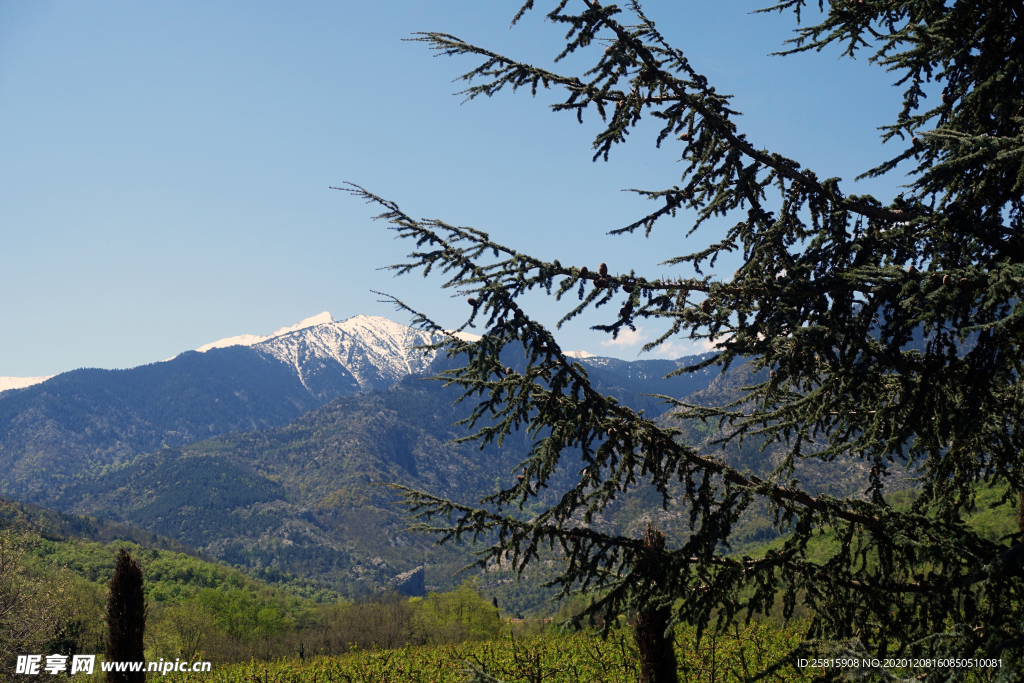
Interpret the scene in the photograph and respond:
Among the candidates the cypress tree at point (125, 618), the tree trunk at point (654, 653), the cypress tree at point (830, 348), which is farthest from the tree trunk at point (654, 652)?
the cypress tree at point (125, 618)

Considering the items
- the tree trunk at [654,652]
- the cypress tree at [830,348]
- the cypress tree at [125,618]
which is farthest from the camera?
the cypress tree at [125,618]

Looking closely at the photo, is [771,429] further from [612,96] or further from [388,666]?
[388,666]

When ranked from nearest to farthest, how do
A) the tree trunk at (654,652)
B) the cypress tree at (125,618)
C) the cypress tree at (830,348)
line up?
the cypress tree at (830,348) < the tree trunk at (654,652) < the cypress tree at (125,618)

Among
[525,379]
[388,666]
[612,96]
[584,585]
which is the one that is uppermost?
[612,96]

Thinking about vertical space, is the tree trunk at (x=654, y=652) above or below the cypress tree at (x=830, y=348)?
below

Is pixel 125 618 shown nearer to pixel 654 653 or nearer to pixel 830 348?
pixel 654 653

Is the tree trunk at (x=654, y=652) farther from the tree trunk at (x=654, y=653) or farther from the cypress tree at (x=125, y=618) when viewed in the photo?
the cypress tree at (x=125, y=618)

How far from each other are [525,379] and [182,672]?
1876cm

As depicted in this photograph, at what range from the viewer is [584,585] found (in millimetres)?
4973

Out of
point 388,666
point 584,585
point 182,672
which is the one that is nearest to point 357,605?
point 182,672

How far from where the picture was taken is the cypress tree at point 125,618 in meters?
12.5

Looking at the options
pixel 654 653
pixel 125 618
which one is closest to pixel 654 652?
pixel 654 653

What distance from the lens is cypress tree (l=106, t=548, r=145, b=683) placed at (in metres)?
12.5

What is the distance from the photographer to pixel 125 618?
503 inches
